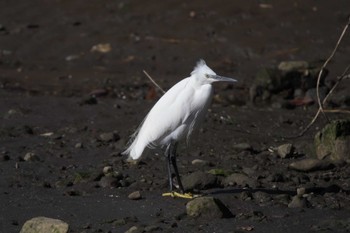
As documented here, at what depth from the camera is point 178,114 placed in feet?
26.5

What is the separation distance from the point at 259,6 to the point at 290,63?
344cm

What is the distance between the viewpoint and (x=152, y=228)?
267 inches

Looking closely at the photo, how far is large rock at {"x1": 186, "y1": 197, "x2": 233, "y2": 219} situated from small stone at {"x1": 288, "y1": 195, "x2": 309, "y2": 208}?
0.64 metres

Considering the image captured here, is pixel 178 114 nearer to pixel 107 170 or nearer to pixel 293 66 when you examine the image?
pixel 107 170

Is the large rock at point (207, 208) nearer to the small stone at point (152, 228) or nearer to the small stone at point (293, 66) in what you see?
the small stone at point (152, 228)

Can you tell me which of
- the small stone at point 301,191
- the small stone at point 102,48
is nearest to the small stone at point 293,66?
the small stone at point 102,48

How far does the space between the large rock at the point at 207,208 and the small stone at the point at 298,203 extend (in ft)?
2.09

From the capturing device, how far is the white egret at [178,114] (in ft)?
26.3

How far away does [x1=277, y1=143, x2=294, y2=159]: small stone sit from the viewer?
931 cm

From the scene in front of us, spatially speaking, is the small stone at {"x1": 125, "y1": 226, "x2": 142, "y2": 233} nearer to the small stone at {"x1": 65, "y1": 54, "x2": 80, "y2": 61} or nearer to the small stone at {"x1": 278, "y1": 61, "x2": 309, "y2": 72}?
the small stone at {"x1": 278, "y1": 61, "x2": 309, "y2": 72}

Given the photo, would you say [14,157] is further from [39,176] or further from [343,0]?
[343,0]

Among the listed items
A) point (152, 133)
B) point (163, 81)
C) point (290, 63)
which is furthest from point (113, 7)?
point (152, 133)

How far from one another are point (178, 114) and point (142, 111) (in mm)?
3675

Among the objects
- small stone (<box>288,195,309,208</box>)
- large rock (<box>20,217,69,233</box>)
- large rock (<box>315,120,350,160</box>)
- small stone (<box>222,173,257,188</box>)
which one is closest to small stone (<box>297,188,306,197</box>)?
small stone (<box>288,195,309,208</box>)
